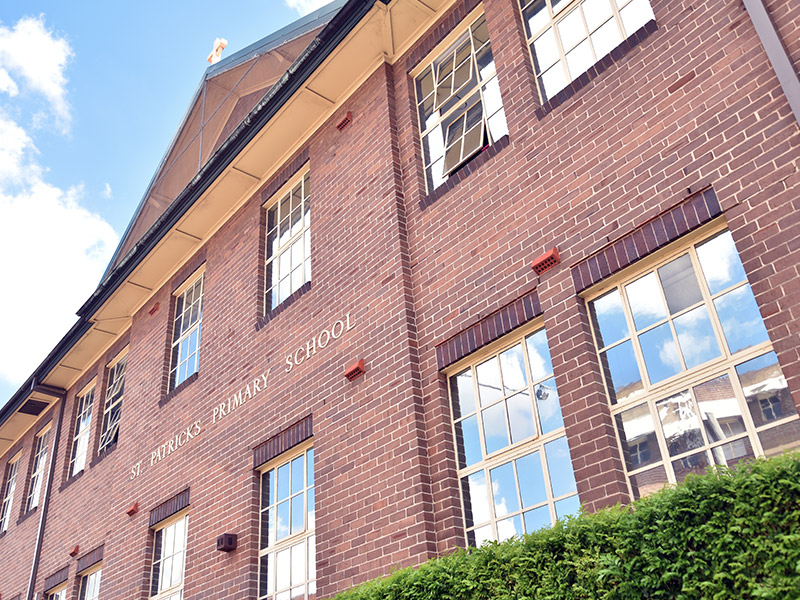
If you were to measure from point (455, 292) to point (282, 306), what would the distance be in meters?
3.20

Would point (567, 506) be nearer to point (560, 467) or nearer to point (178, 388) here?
point (560, 467)

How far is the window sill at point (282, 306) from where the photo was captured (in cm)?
973

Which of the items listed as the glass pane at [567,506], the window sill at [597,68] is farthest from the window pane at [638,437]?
the window sill at [597,68]

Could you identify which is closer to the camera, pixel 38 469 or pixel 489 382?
pixel 489 382

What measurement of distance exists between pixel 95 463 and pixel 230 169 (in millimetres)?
6379

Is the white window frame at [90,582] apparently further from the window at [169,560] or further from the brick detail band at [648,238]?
the brick detail band at [648,238]

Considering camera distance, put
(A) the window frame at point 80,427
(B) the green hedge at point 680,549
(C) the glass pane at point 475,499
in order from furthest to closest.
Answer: (A) the window frame at point 80,427 < (C) the glass pane at point 475,499 < (B) the green hedge at point 680,549

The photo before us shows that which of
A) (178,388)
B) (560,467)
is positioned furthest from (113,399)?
(560,467)

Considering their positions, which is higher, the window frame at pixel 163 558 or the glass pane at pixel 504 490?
the window frame at pixel 163 558

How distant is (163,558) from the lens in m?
11.1

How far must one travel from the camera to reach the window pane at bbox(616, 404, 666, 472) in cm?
570

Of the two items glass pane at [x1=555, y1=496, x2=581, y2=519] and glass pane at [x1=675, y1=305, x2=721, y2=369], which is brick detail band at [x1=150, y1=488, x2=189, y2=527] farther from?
glass pane at [x1=675, y1=305, x2=721, y2=369]

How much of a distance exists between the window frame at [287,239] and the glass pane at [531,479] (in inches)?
171

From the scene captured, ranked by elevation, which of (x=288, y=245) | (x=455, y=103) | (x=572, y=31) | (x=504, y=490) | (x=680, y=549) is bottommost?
(x=680, y=549)
